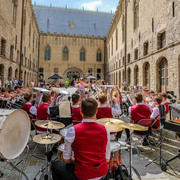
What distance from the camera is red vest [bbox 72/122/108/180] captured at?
5.13ft

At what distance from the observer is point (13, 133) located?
1912 millimetres

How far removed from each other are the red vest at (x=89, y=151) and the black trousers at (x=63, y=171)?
0.31 ft

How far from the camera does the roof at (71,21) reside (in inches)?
1353

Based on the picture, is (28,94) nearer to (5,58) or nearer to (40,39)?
(5,58)

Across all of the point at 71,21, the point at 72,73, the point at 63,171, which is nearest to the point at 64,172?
the point at 63,171

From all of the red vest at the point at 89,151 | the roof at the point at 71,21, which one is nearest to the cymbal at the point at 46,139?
the red vest at the point at 89,151

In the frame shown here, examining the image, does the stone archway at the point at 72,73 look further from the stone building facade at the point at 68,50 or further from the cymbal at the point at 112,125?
the cymbal at the point at 112,125

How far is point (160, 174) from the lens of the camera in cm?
273

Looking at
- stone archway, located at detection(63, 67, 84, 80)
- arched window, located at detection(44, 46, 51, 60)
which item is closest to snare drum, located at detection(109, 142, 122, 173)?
stone archway, located at detection(63, 67, 84, 80)

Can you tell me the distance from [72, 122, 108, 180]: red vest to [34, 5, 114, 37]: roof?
35.4 m

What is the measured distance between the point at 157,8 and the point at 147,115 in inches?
412

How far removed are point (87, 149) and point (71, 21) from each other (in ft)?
128

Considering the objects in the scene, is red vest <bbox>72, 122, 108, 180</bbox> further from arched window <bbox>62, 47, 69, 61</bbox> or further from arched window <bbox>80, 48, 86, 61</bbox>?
arched window <bbox>80, 48, 86, 61</bbox>

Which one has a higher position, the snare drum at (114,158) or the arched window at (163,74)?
the arched window at (163,74)
